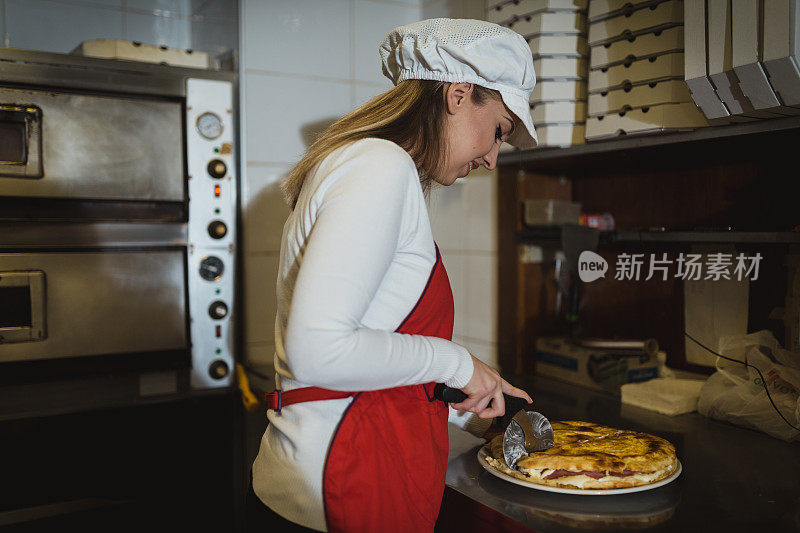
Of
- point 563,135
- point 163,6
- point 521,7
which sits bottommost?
point 563,135

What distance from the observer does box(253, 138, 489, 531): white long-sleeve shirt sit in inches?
27.1

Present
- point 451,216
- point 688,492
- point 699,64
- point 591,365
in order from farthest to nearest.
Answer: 1. point 451,216
2. point 591,365
3. point 699,64
4. point 688,492

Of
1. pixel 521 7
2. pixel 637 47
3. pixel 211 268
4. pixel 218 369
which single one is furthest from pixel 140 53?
pixel 637 47

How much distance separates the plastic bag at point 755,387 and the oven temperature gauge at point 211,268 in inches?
50.4

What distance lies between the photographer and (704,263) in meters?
1.58

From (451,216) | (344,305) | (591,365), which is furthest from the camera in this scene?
(451,216)

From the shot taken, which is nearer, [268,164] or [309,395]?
[309,395]

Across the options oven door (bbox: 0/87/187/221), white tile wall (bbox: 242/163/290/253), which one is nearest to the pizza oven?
oven door (bbox: 0/87/187/221)

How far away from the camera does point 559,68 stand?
1639 mm

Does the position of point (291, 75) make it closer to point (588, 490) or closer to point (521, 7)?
point (521, 7)

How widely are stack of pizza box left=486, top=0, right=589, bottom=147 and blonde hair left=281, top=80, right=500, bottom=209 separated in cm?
77

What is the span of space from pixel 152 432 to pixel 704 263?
1508 millimetres

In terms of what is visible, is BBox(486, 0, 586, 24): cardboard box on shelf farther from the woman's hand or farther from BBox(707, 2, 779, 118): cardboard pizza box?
the woman's hand

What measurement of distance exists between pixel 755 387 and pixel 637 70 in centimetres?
77
